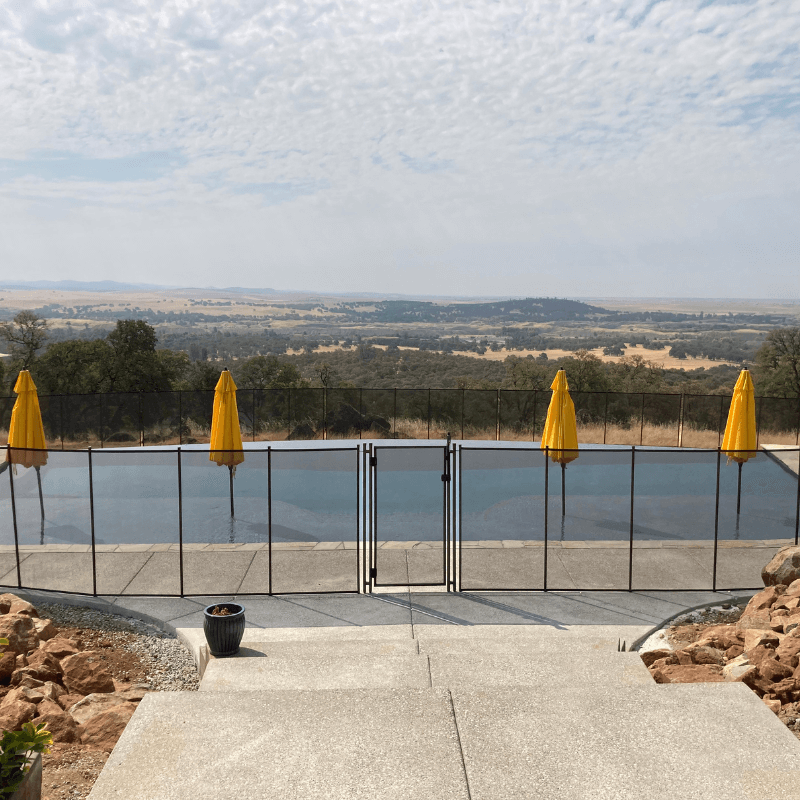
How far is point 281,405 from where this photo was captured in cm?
3484

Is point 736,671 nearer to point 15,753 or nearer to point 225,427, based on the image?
point 15,753

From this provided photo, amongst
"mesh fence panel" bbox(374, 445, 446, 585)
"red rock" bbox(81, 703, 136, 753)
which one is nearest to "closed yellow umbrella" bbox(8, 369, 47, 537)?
"mesh fence panel" bbox(374, 445, 446, 585)

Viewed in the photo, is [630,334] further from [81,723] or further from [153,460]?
[81,723]

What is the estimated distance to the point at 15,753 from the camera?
424 centimetres

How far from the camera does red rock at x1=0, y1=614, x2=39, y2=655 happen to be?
25.6ft

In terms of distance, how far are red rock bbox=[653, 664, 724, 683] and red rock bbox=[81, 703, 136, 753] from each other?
15.5 feet

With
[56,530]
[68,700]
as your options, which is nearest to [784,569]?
[68,700]

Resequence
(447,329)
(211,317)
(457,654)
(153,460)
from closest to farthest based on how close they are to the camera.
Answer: (457,654) < (153,460) < (447,329) < (211,317)

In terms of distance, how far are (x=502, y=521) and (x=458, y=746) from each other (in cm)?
1182

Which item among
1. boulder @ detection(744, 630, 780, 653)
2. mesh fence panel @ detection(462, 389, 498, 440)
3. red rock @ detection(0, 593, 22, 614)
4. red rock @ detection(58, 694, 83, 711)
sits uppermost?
boulder @ detection(744, 630, 780, 653)

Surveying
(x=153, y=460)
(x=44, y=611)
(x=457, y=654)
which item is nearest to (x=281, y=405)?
(x=153, y=460)

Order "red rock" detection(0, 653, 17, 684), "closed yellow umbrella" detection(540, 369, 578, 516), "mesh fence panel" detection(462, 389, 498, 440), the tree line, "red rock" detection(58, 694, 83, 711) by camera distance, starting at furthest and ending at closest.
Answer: "mesh fence panel" detection(462, 389, 498, 440), the tree line, "closed yellow umbrella" detection(540, 369, 578, 516), "red rock" detection(0, 653, 17, 684), "red rock" detection(58, 694, 83, 711)

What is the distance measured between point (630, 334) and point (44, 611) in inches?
4668

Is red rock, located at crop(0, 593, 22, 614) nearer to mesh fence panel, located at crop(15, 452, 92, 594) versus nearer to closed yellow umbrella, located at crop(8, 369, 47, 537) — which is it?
mesh fence panel, located at crop(15, 452, 92, 594)
